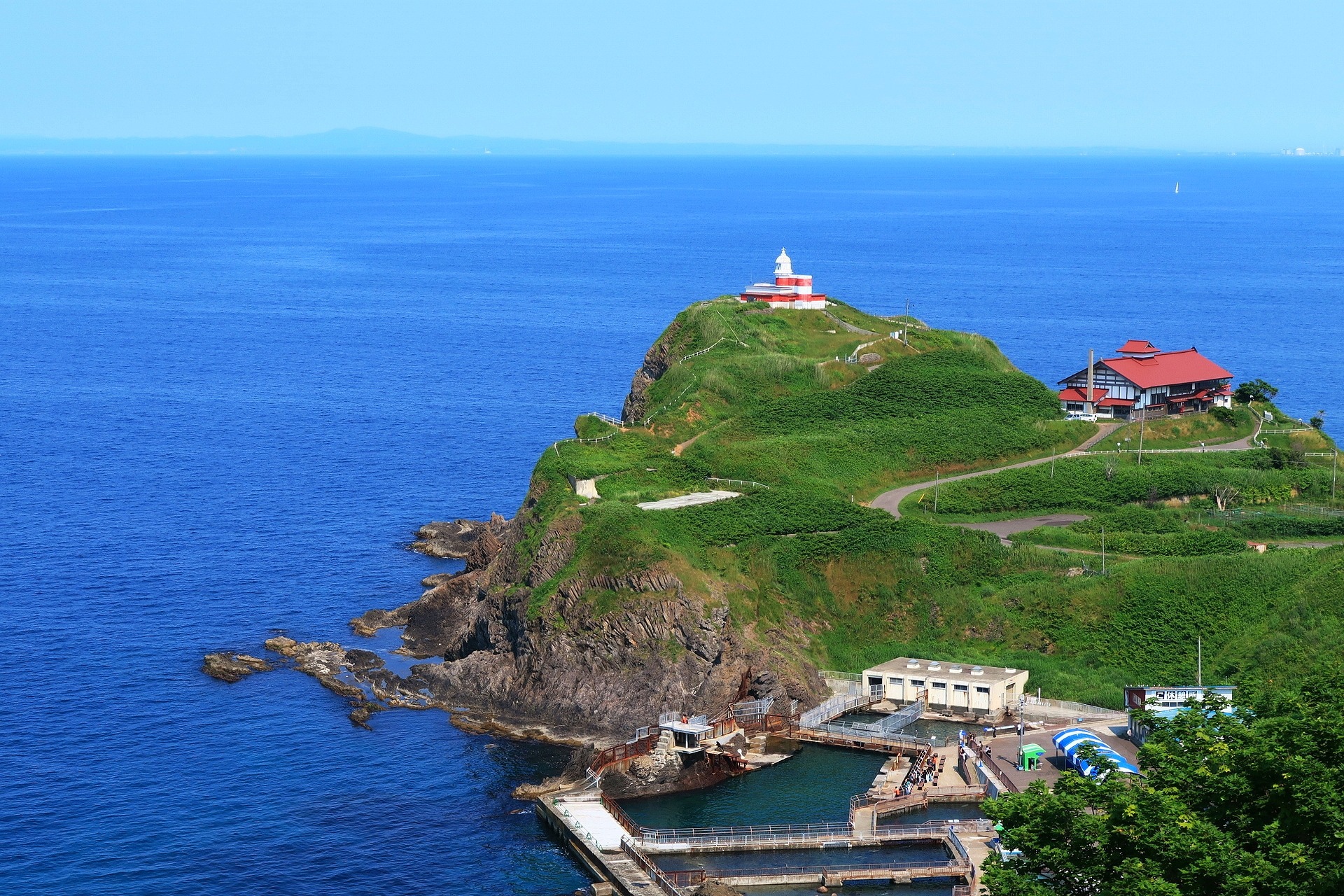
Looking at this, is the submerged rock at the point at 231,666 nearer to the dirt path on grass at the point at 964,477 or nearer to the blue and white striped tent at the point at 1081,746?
the dirt path on grass at the point at 964,477

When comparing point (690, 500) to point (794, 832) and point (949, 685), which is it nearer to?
point (949, 685)

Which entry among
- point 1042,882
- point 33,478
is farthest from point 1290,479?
point 33,478

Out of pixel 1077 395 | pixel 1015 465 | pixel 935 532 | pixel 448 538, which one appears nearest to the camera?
pixel 935 532

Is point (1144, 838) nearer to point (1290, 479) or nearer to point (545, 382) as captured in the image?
point (1290, 479)

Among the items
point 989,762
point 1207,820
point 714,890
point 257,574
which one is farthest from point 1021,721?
point 257,574

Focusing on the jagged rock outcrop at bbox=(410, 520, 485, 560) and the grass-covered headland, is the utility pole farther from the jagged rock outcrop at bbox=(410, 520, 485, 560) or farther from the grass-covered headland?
the jagged rock outcrop at bbox=(410, 520, 485, 560)
